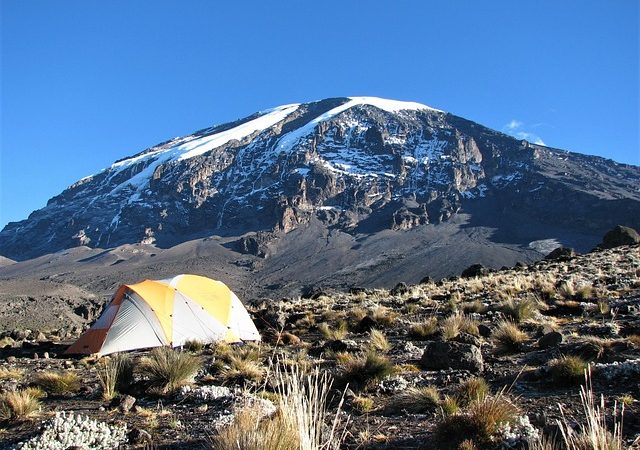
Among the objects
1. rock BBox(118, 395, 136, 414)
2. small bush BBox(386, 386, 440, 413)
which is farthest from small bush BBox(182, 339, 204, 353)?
small bush BBox(386, 386, 440, 413)

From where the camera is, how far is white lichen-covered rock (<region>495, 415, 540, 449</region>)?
13.2ft

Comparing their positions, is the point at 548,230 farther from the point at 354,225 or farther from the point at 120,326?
the point at 120,326

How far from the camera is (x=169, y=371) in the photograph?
6.77 meters

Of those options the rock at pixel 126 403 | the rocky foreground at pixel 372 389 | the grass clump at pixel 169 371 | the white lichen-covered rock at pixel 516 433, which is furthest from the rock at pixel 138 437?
the white lichen-covered rock at pixel 516 433

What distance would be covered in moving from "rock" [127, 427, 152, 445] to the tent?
6093mm

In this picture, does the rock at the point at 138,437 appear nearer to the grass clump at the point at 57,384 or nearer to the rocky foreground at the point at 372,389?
the rocky foreground at the point at 372,389

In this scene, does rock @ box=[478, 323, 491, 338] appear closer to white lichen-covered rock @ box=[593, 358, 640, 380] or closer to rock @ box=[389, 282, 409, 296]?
white lichen-covered rock @ box=[593, 358, 640, 380]

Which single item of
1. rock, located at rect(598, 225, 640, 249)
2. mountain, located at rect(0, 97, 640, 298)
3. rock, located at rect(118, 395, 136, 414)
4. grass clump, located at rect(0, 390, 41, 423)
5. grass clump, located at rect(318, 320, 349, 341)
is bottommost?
grass clump, located at rect(318, 320, 349, 341)

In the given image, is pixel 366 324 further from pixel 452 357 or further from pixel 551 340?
pixel 452 357

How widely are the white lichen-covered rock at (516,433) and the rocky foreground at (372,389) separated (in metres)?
0.01

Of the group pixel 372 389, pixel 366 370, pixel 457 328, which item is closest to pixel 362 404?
pixel 372 389

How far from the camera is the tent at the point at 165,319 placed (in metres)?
10.8

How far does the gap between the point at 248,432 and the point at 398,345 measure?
624 centimetres

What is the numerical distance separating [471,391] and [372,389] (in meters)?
1.34
